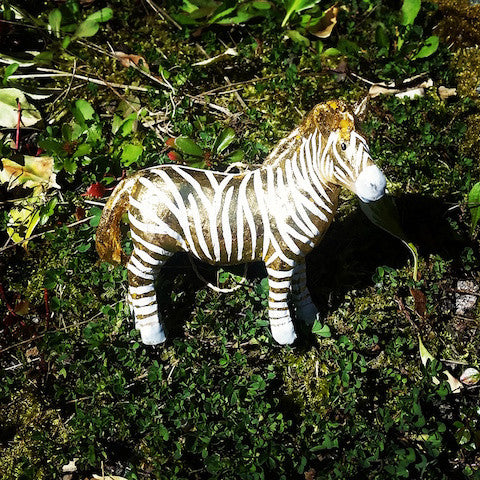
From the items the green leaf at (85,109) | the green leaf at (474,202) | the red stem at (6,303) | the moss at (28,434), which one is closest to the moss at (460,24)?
the green leaf at (474,202)

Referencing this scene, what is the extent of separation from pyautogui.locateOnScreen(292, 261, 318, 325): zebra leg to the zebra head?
520 millimetres

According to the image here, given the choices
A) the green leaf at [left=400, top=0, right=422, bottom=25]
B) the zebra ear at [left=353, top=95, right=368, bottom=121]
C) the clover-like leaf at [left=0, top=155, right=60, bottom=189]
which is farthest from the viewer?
the green leaf at [left=400, top=0, right=422, bottom=25]

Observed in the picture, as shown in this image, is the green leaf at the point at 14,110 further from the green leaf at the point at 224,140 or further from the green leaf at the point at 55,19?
the green leaf at the point at 224,140

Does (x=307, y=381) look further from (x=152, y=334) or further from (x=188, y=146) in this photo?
(x=188, y=146)

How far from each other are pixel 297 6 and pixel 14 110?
1.55m

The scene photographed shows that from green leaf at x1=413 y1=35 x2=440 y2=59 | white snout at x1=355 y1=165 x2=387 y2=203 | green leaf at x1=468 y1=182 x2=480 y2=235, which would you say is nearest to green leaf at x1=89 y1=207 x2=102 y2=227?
white snout at x1=355 y1=165 x2=387 y2=203

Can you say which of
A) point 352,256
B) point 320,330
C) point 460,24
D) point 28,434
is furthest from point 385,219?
point 28,434

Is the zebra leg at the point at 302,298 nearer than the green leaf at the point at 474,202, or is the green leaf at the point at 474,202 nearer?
the zebra leg at the point at 302,298

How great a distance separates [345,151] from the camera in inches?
82.0

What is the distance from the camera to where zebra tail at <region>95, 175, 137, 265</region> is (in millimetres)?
2402

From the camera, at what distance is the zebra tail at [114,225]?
2402 mm

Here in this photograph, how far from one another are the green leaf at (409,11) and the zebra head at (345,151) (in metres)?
1.51

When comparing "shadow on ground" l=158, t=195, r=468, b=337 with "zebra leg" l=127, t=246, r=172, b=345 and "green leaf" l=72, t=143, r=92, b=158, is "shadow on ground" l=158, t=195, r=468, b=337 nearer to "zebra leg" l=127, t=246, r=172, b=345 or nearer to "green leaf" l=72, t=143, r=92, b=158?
"zebra leg" l=127, t=246, r=172, b=345

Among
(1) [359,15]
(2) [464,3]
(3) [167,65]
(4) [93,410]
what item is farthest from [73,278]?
(2) [464,3]
